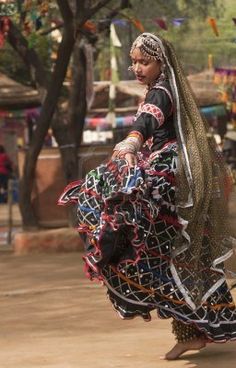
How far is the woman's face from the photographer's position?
639cm

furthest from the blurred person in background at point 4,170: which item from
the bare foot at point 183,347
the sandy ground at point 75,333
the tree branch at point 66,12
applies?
the bare foot at point 183,347

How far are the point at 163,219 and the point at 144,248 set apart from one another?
0.19m

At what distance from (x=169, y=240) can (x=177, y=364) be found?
68 centimetres

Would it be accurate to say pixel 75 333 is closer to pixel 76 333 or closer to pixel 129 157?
pixel 76 333

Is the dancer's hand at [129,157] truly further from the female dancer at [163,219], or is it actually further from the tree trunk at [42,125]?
the tree trunk at [42,125]

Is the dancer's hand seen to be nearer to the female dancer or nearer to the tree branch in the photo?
the female dancer

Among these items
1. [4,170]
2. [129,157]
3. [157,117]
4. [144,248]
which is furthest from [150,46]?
[4,170]

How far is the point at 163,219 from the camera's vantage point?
637 centimetres

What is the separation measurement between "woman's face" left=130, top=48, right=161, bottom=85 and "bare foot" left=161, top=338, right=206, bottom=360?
1433mm

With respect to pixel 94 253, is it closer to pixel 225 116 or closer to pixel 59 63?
pixel 59 63

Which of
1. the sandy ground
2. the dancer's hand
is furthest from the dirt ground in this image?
the dancer's hand

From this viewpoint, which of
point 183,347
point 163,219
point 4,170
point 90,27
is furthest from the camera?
point 4,170

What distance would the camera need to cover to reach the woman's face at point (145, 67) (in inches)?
251

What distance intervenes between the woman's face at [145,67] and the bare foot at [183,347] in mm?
1433
